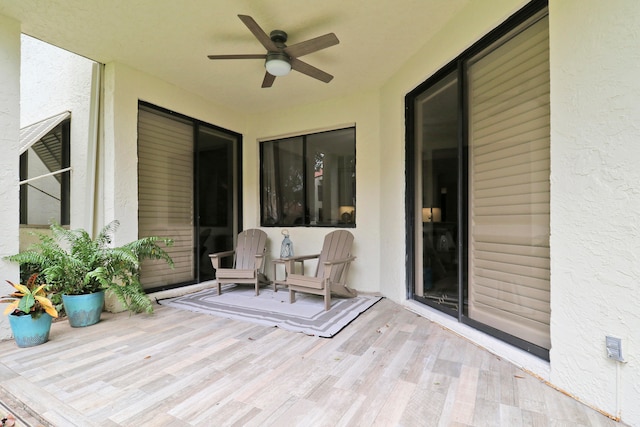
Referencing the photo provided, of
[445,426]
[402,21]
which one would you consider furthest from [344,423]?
[402,21]

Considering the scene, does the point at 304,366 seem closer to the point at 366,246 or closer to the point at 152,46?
the point at 366,246

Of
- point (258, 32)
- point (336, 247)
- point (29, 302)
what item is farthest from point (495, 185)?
point (29, 302)

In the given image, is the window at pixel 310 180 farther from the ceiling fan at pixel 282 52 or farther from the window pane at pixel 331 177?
the ceiling fan at pixel 282 52

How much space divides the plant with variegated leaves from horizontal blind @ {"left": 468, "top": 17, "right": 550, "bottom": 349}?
349 centimetres

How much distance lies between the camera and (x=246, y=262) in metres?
4.39

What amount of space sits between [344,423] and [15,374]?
221 cm

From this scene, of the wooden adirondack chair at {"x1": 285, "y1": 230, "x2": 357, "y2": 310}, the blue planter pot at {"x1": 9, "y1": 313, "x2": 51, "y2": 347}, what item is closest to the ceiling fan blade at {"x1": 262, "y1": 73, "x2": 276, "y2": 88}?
the wooden adirondack chair at {"x1": 285, "y1": 230, "x2": 357, "y2": 310}

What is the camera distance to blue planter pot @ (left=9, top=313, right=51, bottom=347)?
2.39 m

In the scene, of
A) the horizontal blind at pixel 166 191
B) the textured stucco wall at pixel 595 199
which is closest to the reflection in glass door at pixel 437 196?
the textured stucco wall at pixel 595 199

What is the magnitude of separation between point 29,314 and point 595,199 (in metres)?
4.03

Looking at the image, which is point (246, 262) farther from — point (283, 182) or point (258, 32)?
point (258, 32)

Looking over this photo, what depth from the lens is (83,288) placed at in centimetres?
297

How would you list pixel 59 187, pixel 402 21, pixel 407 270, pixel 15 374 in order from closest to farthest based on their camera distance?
pixel 15 374 < pixel 402 21 < pixel 407 270 < pixel 59 187

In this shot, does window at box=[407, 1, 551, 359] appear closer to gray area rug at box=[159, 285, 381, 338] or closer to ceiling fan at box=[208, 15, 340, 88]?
gray area rug at box=[159, 285, 381, 338]
